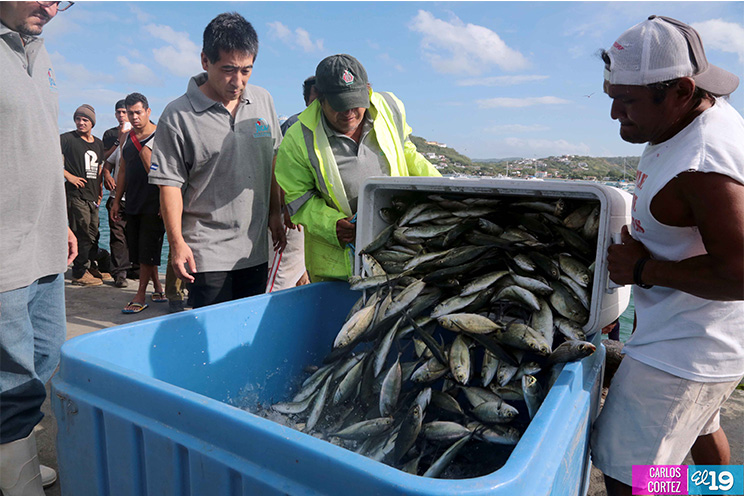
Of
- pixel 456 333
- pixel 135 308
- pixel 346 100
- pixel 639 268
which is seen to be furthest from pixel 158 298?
pixel 639 268

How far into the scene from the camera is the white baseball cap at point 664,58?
5.14 ft

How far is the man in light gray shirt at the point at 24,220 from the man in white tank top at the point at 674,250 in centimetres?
237

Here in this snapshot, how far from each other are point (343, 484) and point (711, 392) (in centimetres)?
152

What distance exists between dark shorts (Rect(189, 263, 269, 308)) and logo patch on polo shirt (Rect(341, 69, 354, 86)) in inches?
53.0

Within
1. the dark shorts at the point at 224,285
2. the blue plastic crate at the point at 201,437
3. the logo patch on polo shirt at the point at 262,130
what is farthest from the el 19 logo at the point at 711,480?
the logo patch on polo shirt at the point at 262,130

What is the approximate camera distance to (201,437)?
112 centimetres

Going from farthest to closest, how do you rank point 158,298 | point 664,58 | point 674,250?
1. point 158,298
2. point 674,250
3. point 664,58

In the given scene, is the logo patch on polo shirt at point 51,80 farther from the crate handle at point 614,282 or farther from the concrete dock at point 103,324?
the crate handle at point 614,282

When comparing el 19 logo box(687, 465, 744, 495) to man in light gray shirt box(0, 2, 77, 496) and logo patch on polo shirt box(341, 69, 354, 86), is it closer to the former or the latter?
logo patch on polo shirt box(341, 69, 354, 86)

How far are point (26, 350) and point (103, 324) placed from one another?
3.47m

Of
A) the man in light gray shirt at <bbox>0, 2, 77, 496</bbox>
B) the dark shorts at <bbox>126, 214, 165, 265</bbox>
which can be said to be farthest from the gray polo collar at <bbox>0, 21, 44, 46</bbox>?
the dark shorts at <bbox>126, 214, 165, 265</bbox>

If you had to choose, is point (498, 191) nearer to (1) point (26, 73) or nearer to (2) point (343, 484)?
(2) point (343, 484)

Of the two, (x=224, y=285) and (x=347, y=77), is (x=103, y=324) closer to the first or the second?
(x=224, y=285)

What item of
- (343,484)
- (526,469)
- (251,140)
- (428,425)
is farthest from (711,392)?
(251,140)
